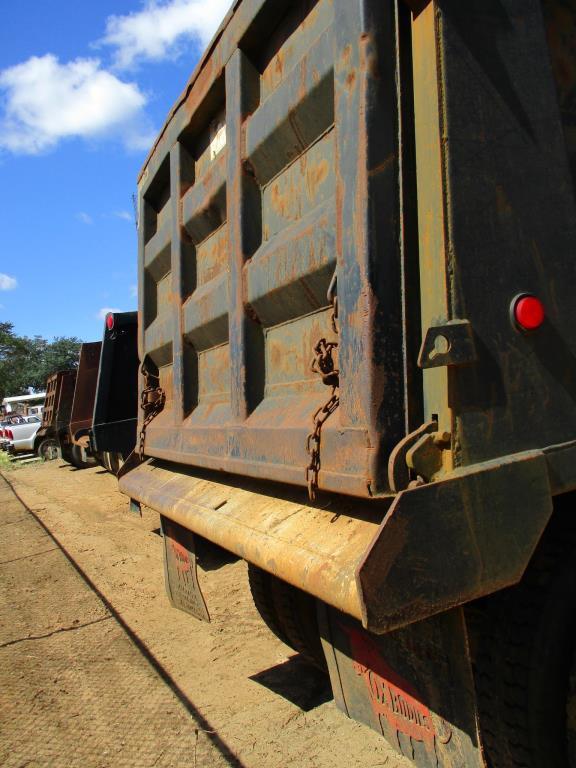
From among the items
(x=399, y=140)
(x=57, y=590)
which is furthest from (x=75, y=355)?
(x=399, y=140)

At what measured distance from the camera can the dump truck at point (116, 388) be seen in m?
5.48

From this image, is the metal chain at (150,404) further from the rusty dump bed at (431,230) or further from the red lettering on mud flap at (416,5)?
the red lettering on mud flap at (416,5)

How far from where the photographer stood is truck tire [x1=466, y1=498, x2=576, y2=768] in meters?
1.69

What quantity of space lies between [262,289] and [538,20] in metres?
1.24

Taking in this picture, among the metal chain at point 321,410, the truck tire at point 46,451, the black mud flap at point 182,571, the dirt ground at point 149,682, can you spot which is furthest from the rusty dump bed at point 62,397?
the metal chain at point 321,410

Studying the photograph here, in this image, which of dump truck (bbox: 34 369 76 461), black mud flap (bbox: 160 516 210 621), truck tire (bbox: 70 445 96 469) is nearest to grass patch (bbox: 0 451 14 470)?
dump truck (bbox: 34 369 76 461)

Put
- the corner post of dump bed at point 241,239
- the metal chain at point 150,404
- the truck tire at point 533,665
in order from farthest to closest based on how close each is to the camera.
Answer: the metal chain at point 150,404, the corner post of dump bed at point 241,239, the truck tire at point 533,665

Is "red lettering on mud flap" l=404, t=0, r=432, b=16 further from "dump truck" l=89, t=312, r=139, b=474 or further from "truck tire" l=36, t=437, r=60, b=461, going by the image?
"truck tire" l=36, t=437, r=60, b=461

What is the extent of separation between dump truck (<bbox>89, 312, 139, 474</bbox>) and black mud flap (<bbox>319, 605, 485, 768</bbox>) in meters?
3.42

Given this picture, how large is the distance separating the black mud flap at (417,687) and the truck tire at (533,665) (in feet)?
0.20

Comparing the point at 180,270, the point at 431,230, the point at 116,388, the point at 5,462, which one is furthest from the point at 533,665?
the point at 5,462

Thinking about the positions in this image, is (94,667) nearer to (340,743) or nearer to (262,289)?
(340,743)

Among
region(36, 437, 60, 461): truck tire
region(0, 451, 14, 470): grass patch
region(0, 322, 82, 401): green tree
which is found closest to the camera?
region(36, 437, 60, 461): truck tire

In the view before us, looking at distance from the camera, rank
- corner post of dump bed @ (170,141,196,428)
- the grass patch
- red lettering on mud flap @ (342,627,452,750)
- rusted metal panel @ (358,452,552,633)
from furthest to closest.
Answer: the grass patch
corner post of dump bed @ (170,141,196,428)
red lettering on mud flap @ (342,627,452,750)
rusted metal panel @ (358,452,552,633)
